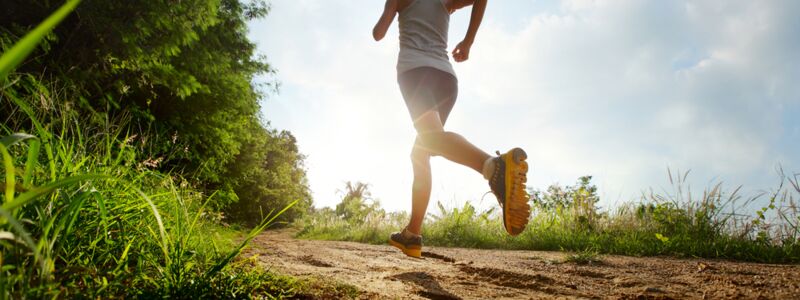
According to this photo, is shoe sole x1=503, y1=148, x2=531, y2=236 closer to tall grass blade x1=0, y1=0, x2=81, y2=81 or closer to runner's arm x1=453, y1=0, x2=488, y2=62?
runner's arm x1=453, y1=0, x2=488, y2=62

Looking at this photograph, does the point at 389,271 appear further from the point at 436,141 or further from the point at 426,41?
the point at 426,41

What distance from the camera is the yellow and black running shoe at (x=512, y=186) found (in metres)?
2.00

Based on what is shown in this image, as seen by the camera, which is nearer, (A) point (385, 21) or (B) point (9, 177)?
(B) point (9, 177)

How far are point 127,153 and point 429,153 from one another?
1.69 meters

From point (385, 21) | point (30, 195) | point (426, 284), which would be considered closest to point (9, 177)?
point (30, 195)

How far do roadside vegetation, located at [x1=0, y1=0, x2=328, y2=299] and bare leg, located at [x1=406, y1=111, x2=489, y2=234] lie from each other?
0.85 meters

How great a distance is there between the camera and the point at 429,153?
2.27 meters

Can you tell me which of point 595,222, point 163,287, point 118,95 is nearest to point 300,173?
point 118,95

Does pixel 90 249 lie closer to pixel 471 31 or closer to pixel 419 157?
pixel 419 157

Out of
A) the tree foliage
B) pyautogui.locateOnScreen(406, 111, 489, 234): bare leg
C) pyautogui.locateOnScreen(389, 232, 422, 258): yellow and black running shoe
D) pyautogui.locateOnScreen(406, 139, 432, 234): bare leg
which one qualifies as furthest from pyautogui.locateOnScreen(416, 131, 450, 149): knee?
the tree foliage

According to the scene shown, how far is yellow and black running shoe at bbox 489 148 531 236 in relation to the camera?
200cm

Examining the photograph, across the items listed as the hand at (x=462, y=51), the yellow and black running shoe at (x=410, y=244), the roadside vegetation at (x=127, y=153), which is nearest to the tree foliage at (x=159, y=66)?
the roadside vegetation at (x=127, y=153)

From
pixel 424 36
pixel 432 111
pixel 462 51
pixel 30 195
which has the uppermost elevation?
pixel 462 51

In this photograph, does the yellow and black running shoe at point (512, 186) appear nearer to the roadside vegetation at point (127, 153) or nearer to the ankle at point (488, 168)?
the ankle at point (488, 168)
